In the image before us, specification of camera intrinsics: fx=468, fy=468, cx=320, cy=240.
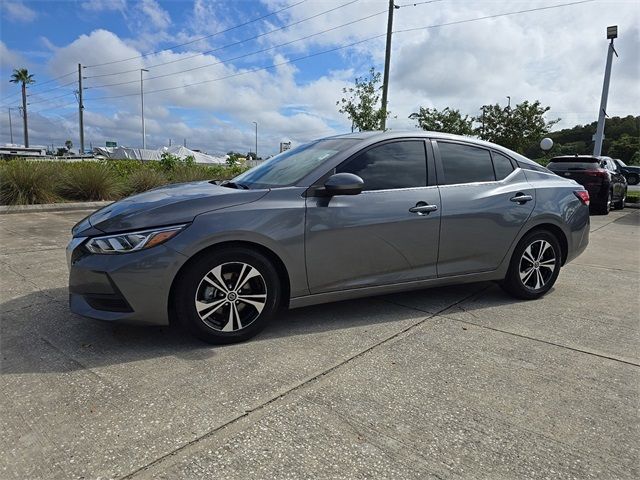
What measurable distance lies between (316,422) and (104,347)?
161cm

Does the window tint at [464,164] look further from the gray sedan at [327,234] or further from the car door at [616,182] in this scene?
the car door at [616,182]

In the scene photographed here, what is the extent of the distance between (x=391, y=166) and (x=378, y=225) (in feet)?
1.80

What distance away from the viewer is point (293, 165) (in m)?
3.87

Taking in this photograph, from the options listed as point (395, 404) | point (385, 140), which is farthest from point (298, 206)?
point (395, 404)

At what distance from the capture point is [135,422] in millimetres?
2279

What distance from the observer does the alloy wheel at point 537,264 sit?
4.36m

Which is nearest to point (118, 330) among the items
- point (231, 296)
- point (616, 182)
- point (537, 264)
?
point (231, 296)

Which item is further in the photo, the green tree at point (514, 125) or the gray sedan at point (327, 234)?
the green tree at point (514, 125)

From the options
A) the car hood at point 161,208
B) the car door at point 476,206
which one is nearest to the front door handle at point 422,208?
the car door at point 476,206

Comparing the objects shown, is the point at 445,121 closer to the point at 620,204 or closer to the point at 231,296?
the point at 620,204

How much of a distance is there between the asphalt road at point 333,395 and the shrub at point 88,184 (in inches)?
298

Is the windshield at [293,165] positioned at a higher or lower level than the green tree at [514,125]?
lower

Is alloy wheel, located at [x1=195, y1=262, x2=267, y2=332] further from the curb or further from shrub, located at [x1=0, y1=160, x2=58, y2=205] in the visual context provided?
shrub, located at [x1=0, y1=160, x2=58, y2=205]

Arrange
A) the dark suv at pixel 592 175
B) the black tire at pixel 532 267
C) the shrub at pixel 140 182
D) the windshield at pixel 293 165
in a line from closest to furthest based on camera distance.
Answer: the windshield at pixel 293 165 < the black tire at pixel 532 267 < the shrub at pixel 140 182 < the dark suv at pixel 592 175
